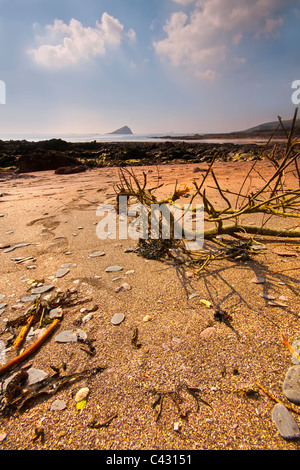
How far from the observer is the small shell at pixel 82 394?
1.03m

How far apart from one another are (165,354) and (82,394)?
43cm

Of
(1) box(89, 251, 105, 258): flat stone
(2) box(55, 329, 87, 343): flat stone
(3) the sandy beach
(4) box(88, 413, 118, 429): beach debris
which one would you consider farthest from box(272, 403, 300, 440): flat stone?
(1) box(89, 251, 105, 258): flat stone

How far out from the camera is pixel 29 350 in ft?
4.16

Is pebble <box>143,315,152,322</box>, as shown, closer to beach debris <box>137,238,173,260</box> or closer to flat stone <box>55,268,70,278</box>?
beach debris <box>137,238,173,260</box>

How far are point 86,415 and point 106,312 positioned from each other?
0.62 meters

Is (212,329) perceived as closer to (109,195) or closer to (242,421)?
(242,421)

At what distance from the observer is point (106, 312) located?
5.02 ft

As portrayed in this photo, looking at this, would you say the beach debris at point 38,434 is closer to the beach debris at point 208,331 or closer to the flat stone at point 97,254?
the beach debris at point 208,331

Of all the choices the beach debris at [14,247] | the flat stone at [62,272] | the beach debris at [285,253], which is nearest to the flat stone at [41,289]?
the flat stone at [62,272]

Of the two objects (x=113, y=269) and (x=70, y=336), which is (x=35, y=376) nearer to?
(x=70, y=336)

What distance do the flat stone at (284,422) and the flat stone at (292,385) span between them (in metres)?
0.06

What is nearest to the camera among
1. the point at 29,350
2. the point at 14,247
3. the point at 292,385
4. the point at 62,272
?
the point at 292,385

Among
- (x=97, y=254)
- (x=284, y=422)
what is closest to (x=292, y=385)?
(x=284, y=422)

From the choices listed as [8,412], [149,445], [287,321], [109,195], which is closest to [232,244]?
[287,321]
